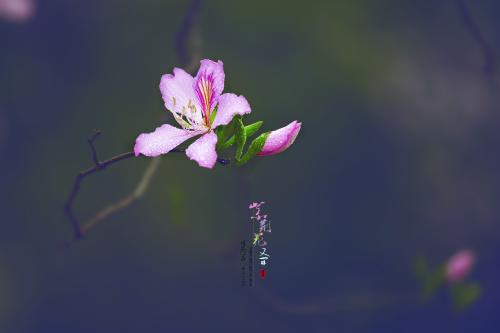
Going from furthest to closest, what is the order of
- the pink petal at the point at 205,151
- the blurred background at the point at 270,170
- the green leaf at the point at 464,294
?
the green leaf at the point at 464,294
the blurred background at the point at 270,170
the pink petal at the point at 205,151

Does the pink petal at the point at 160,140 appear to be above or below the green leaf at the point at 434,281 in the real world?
below

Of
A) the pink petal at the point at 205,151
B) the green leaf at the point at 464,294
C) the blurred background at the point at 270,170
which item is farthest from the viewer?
the green leaf at the point at 464,294

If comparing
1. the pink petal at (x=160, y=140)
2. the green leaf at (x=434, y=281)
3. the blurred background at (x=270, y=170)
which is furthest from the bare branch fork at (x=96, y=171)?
the green leaf at (x=434, y=281)

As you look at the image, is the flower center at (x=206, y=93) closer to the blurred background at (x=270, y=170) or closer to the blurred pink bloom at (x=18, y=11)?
the blurred background at (x=270, y=170)

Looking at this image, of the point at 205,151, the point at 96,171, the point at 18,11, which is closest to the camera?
the point at 205,151

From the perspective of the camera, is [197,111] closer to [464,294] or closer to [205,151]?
[205,151]

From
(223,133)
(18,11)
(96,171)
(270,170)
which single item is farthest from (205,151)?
(18,11)

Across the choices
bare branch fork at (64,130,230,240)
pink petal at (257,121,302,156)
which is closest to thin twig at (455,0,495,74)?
bare branch fork at (64,130,230,240)

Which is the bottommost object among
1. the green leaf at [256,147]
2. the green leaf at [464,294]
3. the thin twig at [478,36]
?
the green leaf at [256,147]

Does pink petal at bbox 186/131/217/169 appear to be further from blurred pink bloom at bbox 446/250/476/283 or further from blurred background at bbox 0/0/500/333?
blurred pink bloom at bbox 446/250/476/283
